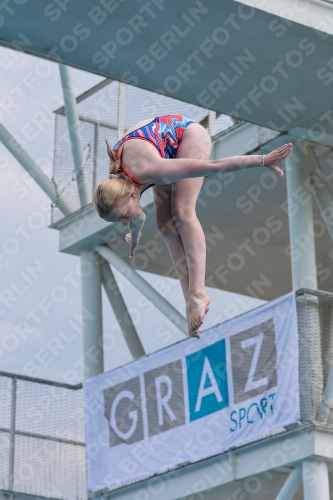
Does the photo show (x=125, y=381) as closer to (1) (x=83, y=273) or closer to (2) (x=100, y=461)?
(2) (x=100, y=461)

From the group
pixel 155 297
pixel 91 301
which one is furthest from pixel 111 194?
pixel 91 301

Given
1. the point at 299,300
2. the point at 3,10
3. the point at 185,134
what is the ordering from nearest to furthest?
the point at 185,134, the point at 3,10, the point at 299,300

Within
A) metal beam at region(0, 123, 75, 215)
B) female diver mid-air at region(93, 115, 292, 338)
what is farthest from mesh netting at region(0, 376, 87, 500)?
female diver mid-air at region(93, 115, 292, 338)

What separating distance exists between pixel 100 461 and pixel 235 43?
22.0ft

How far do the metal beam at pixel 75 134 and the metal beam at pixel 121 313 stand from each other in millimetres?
1693

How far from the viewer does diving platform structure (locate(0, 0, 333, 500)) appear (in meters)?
12.3

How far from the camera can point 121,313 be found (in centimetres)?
1905

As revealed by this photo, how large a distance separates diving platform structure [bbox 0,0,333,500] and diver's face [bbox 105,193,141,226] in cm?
454

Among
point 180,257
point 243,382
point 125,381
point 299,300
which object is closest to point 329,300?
point 299,300

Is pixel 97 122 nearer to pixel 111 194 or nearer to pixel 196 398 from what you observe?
pixel 196 398

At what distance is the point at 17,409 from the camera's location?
1717cm

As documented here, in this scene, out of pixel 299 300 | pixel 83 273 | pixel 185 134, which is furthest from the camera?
pixel 83 273

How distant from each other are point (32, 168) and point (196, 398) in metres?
4.43

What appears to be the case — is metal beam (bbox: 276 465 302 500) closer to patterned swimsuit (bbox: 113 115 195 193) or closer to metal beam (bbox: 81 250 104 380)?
metal beam (bbox: 81 250 104 380)
